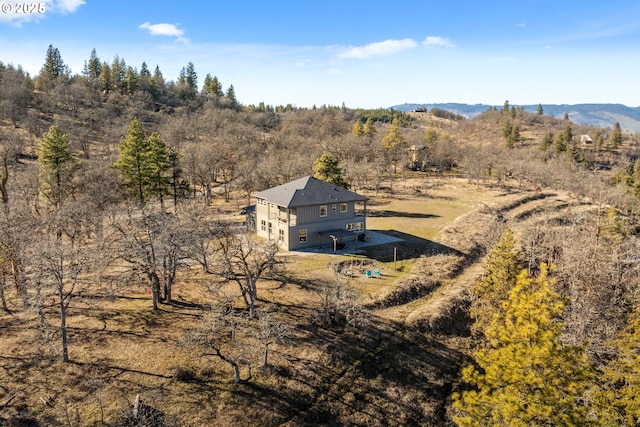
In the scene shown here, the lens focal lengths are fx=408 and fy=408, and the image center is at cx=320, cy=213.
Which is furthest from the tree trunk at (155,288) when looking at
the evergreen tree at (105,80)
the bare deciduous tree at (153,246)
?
the evergreen tree at (105,80)

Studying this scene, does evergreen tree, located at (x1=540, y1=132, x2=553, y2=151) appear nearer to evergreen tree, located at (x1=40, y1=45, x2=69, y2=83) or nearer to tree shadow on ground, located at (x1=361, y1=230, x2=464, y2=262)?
tree shadow on ground, located at (x1=361, y1=230, x2=464, y2=262)

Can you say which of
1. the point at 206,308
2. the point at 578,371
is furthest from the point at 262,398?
the point at 578,371

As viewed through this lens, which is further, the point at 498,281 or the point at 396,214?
the point at 396,214

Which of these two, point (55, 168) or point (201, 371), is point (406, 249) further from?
point (55, 168)

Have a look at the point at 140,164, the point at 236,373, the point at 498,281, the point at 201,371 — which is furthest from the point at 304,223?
the point at 236,373

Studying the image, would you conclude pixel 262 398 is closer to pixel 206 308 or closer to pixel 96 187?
pixel 206 308

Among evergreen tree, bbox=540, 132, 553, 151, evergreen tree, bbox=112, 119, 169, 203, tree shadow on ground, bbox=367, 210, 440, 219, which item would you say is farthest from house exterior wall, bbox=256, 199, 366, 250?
evergreen tree, bbox=540, 132, 553, 151
